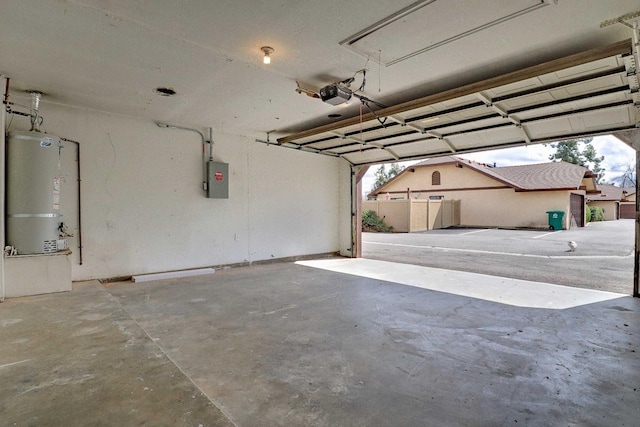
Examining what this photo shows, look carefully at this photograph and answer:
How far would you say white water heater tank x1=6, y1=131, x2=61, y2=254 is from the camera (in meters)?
4.05

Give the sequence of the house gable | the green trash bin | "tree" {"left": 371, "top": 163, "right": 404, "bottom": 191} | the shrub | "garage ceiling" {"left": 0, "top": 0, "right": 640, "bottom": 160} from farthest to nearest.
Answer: "tree" {"left": 371, "top": 163, "right": 404, "bottom": 191} < the house gable < the shrub < the green trash bin < "garage ceiling" {"left": 0, "top": 0, "right": 640, "bottom": 160}

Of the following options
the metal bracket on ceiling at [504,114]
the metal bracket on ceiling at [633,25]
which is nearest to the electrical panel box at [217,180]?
the metal bracket on ceiling at [504,114]

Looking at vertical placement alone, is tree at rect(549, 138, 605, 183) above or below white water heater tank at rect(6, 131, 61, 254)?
above

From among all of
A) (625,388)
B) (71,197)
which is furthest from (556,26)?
(71,197)

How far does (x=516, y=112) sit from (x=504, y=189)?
15.7 metres

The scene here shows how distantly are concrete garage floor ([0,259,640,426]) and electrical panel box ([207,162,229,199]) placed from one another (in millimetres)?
2245

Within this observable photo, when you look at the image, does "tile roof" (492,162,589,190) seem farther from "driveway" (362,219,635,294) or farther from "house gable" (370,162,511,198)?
"driveway" (362,219,635,294)

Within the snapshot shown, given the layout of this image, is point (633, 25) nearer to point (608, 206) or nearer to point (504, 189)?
point (504, 189)

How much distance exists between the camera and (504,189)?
18.2 meters

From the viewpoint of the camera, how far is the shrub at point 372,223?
17.4 metres

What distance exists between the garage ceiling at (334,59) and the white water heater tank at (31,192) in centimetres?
74

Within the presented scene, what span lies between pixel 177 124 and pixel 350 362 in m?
5.22

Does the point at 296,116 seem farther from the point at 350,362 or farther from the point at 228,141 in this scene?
the point at 350,362

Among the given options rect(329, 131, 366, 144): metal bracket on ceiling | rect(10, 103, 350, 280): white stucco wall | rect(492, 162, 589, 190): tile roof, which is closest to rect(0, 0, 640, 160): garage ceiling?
rect(10, 103, 350, 280): white stucco wall
